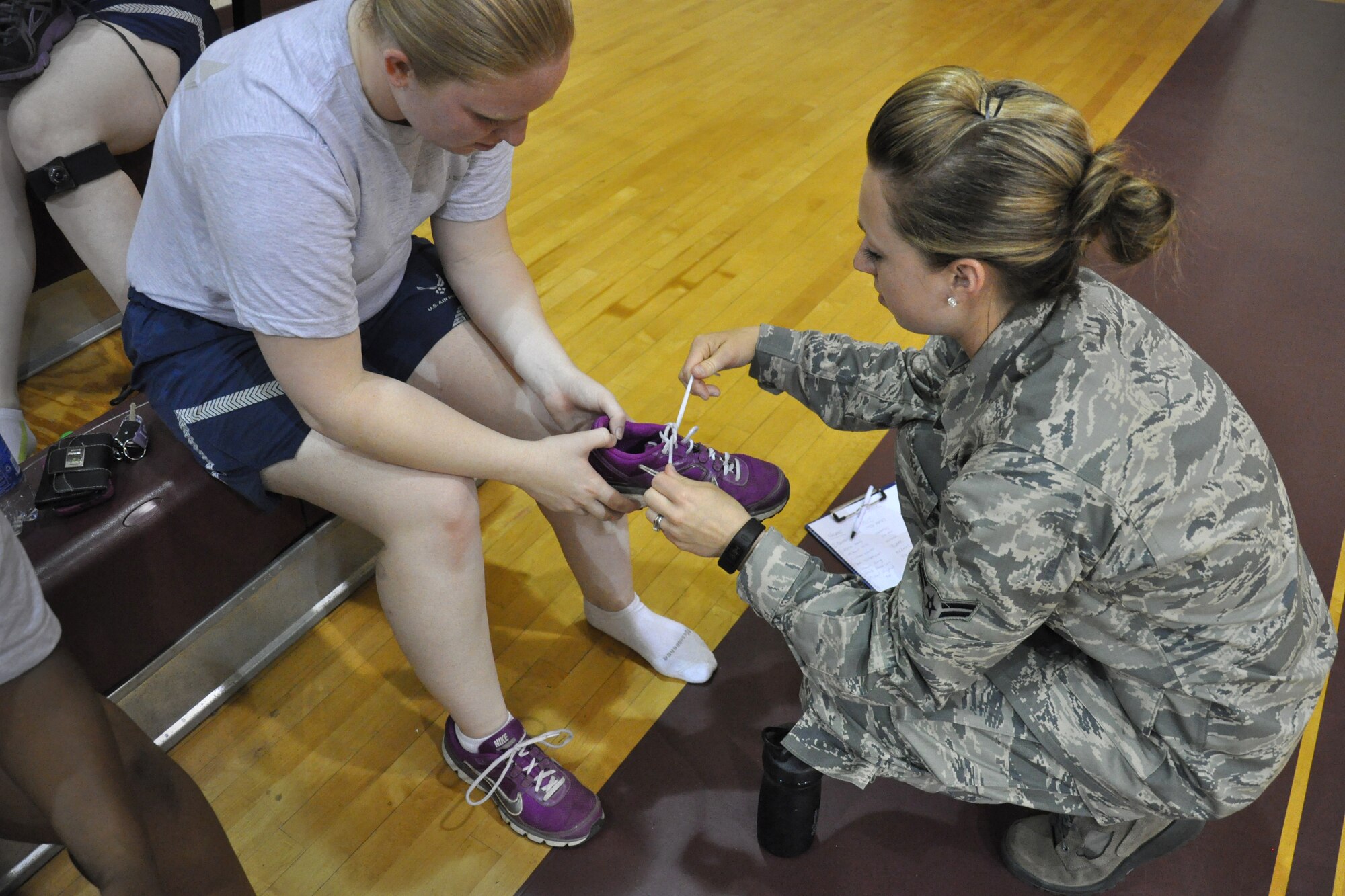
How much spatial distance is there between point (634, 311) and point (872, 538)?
1.01m

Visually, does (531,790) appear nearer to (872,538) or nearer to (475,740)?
(475,740)

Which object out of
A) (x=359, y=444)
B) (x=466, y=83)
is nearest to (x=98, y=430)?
(x=359, y=444)

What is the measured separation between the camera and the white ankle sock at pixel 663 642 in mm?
1884

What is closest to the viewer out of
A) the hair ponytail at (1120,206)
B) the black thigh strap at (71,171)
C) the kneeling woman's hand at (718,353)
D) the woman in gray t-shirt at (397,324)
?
the hair ponytail at (1120,206)

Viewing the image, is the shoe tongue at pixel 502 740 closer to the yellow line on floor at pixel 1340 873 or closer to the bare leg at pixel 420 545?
the bare leg at pixel 420 545

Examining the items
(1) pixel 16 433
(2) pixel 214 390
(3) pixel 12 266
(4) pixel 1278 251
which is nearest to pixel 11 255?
(3) pixel 12 266

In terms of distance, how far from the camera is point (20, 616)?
1.15 metres

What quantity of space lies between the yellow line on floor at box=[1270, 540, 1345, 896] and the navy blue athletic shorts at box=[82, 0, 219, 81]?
2514mm

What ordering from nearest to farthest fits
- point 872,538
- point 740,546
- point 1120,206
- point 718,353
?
point 1120,206
point 740,546
point 718,353
point 872,538

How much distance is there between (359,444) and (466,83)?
1.74ft

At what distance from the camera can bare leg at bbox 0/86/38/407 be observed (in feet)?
6.66

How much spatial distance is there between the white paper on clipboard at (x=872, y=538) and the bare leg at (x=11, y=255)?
170 centimetres

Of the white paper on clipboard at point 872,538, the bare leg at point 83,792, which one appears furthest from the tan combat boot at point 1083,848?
the bare leg at point 83,792

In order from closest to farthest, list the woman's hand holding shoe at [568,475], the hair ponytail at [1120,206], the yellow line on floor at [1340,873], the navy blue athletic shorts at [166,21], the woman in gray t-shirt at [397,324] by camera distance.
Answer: the hair ponytail at [1120,206] → the woman in gray t-shirt at [397,324] → the woman's hand holding shoe at [568,475] → the yellow line on floor at [1340,873] → the navy blue athletic shorts at [166,21]
